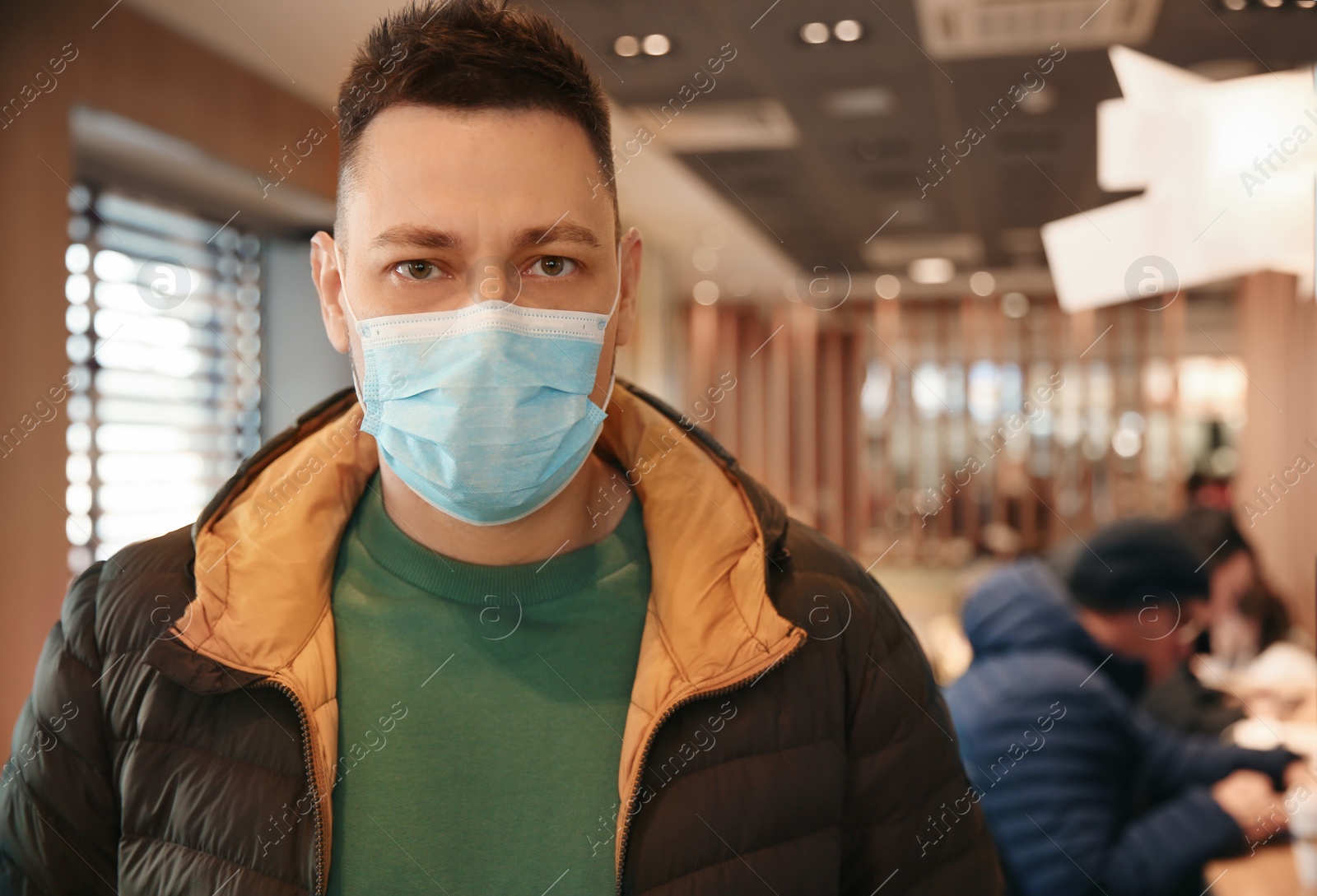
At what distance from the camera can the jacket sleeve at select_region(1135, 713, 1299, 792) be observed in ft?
7.65

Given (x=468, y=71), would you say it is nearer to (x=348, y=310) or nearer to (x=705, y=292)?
(x=348, y=310)

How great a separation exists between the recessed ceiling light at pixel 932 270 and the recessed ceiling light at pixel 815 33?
4286mm

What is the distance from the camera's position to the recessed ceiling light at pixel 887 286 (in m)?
8.38

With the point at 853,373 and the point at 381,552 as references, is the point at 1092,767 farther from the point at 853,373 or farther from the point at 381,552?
the point at 853,373

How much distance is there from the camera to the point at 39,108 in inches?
100

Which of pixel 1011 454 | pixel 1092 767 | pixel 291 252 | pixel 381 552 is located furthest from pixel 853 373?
pixel 381 552

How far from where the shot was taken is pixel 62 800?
1.01 m

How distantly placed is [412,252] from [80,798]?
0.68 metres

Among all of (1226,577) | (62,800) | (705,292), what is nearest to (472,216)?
(62,800)

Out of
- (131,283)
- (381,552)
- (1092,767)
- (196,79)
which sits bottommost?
(1092,767)

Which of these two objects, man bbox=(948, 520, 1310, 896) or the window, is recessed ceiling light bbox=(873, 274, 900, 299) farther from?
man bbox=(948, 520, 1310, 896)

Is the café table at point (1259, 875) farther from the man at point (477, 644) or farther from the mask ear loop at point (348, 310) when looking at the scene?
the mask ear loop at point (348, 310)

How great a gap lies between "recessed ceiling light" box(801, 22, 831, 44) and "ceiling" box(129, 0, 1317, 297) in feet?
0.14

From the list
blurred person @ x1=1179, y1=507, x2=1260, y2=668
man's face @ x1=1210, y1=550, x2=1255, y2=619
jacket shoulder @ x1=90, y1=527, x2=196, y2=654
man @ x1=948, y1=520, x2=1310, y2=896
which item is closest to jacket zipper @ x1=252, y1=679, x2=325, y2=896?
jacket shoulder @ x1=90, y1=527, x2=196, y2=654
